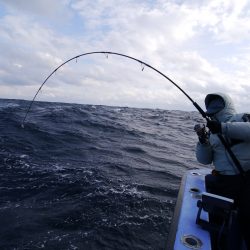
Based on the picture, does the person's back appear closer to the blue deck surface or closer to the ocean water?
the blue deck surface

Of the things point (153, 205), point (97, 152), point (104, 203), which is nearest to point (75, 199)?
point (104, 203)

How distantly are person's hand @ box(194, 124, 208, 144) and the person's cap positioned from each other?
0.76 feet

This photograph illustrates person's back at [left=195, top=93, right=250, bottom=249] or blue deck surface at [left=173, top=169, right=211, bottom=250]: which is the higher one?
person's back at [left=195, top=93, right=250, bottom=249]

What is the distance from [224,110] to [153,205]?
295 centimetres

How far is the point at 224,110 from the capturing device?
316 cm

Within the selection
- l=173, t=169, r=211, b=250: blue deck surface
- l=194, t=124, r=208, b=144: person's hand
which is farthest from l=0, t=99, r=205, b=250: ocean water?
l=194, t=124, r=208, b=144: person's hand

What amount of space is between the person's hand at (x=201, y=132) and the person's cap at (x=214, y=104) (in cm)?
23

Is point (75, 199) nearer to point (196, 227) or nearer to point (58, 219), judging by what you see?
point (58, 219)

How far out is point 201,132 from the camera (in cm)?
320

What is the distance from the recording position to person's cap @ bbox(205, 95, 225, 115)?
3.20 metres

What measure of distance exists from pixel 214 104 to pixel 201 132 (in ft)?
1.35

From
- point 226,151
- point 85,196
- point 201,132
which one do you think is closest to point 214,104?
point 201,132

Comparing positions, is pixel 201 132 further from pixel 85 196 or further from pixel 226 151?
pixel 85 196

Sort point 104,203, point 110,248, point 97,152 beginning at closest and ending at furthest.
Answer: point 110,248
point 104,203
point 97,152
